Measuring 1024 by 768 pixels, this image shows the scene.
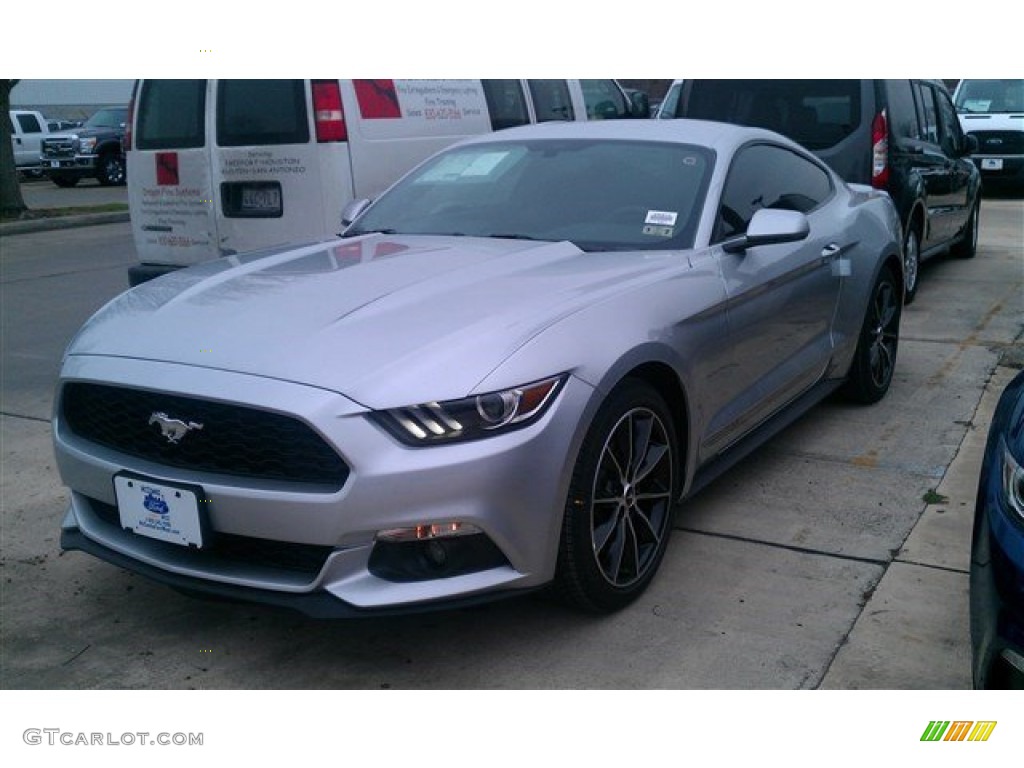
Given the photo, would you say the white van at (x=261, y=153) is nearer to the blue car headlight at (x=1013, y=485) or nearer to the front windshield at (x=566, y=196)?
the front windshield at (x=566, y=196)

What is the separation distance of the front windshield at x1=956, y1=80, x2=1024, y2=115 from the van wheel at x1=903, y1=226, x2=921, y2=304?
9.37 metres

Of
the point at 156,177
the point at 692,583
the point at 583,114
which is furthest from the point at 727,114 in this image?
the point at 692,583

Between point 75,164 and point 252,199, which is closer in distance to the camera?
point 252,199

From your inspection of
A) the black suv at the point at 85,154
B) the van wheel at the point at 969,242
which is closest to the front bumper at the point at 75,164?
the black suv at the point at 85,154

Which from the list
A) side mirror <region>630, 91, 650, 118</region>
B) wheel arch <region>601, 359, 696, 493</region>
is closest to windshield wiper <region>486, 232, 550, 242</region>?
wheel arch <region>601, 359, 696, 493</region>

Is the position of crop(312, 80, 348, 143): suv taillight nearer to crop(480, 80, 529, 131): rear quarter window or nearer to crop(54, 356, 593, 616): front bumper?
crop(480, 80, 529, 131): rear quarter window

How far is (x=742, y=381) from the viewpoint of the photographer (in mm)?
4242

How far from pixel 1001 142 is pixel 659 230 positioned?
45.2ft

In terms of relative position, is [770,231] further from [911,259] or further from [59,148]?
[59,148]

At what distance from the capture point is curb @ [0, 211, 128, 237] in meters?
15.2

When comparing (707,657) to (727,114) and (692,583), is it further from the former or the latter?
(727,114)

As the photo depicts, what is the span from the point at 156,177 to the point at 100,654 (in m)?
4.56

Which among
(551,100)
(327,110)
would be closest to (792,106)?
(551,100)

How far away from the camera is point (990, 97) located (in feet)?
55.7
